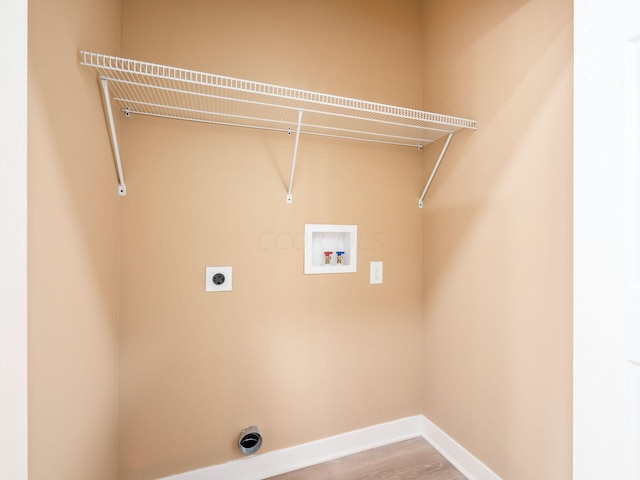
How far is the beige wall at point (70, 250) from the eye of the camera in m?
0.68

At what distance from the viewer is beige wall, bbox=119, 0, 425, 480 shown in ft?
4.05

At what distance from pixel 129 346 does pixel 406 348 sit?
1397 millimetres

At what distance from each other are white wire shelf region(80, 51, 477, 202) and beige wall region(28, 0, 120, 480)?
0.40ft

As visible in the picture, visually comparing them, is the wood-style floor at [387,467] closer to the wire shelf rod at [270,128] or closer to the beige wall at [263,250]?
the beige wall at [263,250]

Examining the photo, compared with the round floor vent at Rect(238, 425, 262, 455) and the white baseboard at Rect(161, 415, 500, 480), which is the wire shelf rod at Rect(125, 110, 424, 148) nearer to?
the round floor vent at Rect(238, 425, 262, 455)

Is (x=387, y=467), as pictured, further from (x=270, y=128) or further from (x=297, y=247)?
(x=270, y=128)

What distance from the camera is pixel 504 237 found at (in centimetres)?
121

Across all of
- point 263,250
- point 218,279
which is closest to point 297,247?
point 263,250

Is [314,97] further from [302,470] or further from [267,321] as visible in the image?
[302,470]

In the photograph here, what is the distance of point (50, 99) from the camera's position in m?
0.74
